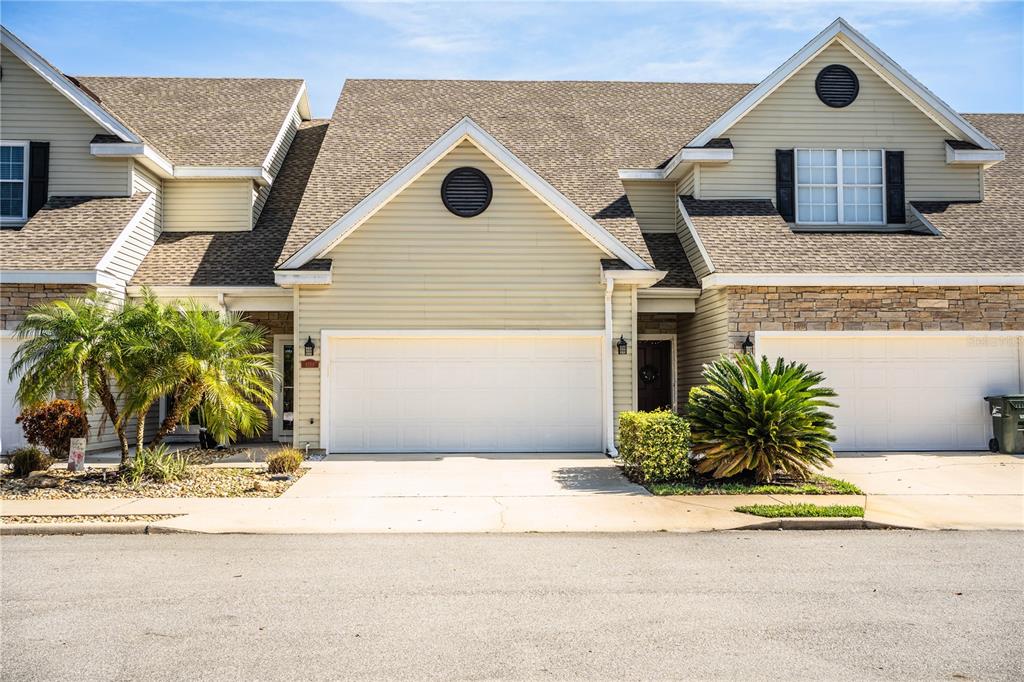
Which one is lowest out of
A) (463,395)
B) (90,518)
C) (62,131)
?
(90,518)

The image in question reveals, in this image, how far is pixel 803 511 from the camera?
34.7 ft

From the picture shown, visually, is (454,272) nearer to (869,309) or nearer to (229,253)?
(229,253)

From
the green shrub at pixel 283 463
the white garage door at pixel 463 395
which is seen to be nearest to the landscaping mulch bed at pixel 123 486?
the green shrub at pixel 283 463

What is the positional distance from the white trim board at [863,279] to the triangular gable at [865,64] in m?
3.69

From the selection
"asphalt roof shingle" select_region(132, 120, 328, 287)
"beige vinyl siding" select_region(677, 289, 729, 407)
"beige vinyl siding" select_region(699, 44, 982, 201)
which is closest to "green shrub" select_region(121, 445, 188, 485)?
"asphalt roof shingle" select_region(132, 120, 328, 287)

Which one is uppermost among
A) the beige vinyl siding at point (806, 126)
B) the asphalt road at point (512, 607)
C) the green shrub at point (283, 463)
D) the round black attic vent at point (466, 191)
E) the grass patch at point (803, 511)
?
the beige vinyl siding at point (806, 126)

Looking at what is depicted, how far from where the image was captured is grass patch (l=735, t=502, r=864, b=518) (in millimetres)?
10445

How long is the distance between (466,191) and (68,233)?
759 cm

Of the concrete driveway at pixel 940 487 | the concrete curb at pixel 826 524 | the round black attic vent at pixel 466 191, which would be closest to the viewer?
the concrete curb at pixel 826 524

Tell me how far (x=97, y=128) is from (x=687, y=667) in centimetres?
1707

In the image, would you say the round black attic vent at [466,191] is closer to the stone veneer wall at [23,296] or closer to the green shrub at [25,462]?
the stone veneer wall at [23,296]

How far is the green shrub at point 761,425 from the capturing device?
12.4 meters

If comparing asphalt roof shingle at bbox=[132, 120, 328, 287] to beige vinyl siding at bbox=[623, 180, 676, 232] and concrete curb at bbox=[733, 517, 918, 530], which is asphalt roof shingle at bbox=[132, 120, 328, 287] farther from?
concrete curb at bbox=[733, 517, 918, 530]

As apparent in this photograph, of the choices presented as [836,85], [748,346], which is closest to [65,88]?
[748,346]
